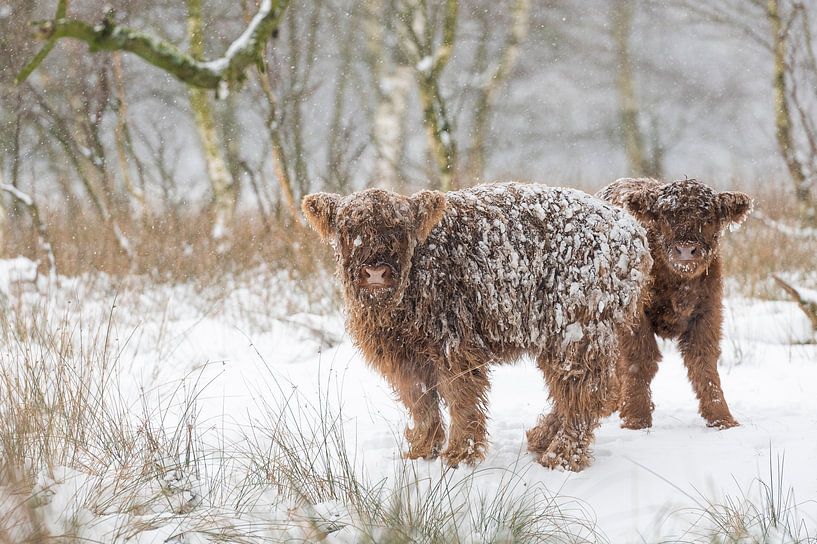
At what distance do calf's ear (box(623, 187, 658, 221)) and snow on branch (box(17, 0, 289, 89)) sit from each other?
2524 millimetres

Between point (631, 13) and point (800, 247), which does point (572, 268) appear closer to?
point (800, 247)

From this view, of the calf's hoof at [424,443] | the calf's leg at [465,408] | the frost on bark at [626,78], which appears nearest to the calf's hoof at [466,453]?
the calf's leg at [465,408]

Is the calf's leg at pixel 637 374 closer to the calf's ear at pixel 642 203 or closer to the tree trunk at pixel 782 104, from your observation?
the calf's ear at pixel 642 203

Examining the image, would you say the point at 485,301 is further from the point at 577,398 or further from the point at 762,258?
the point at 762,258

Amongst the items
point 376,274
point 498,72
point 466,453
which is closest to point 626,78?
point 498,72

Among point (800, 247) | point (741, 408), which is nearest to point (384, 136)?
point (800, 247)

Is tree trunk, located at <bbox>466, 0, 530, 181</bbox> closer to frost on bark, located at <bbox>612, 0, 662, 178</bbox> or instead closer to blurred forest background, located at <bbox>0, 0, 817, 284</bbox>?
blurred forest background, located at <bbox>0, 0, 817, 284</bbox>

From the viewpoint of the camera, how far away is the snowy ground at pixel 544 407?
3.38 meters

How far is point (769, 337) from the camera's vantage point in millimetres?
7734

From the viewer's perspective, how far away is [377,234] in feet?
12.7

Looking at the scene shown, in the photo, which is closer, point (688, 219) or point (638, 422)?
point (688, 219)

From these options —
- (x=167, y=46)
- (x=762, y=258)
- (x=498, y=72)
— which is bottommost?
(x=762, y=258)

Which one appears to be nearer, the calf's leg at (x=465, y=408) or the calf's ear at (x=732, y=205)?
the calf's leg at (x=465, y=408)

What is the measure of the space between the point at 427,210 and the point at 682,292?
1981 millimetres
